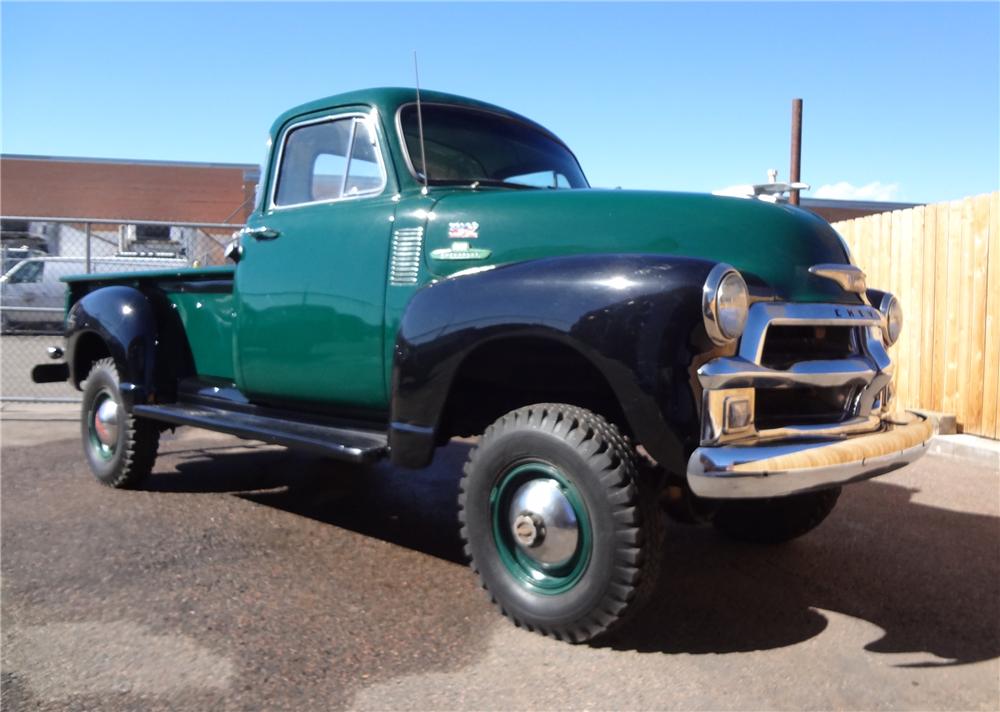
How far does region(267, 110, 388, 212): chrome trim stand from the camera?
12.6ft

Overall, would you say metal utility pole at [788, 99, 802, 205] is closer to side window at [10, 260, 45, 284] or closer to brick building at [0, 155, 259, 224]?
side window at [10, 260, 45, 284]

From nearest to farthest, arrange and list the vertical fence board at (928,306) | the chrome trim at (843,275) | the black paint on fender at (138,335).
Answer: the chrome trim at (843,275) → the black paint on fender at (138,335) → the vertical fence board at (928,306)

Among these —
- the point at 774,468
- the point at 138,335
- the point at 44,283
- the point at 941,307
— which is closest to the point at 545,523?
the point at 774,468

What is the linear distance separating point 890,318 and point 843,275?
473 millimetres

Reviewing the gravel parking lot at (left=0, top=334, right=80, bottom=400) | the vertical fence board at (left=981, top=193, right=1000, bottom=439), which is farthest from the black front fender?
the gravel parking lot at (left=0, top=334, right=80, bottom=400)

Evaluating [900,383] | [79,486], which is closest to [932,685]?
[79,486]

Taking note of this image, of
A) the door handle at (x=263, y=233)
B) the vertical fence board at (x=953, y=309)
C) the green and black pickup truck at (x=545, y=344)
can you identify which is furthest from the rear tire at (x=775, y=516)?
the vertical fence board at (x=953, y=309)

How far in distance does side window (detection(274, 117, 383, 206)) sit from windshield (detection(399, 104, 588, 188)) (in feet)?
0.74

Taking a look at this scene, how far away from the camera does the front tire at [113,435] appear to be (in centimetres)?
491


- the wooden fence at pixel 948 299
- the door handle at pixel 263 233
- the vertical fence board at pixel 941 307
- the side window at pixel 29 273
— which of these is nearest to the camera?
the door handle at pixel 263 233

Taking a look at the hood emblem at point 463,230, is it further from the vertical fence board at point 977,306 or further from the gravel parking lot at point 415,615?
the vertical fence board at point 977,306

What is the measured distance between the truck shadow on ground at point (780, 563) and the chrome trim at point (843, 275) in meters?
1.26

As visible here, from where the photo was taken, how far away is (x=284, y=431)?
3.85m

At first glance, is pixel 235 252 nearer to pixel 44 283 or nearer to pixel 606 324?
pixel 606 324
